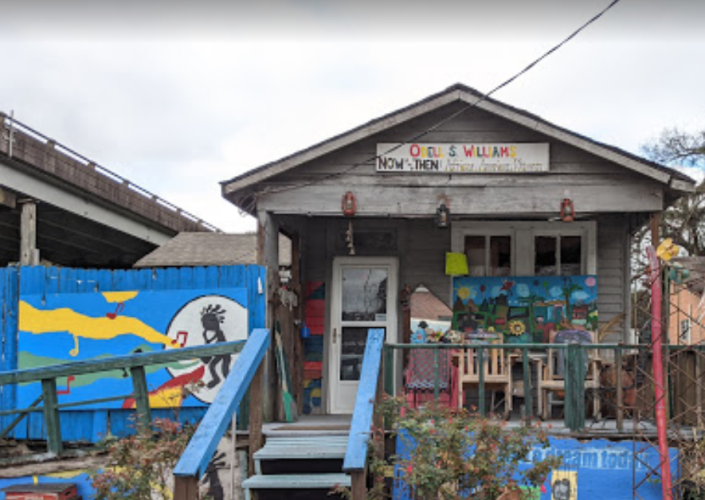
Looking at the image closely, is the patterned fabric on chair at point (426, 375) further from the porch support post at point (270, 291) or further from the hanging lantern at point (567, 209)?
the hanging lantern at point (567, 209)

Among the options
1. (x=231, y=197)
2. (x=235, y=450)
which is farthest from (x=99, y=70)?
(x=235, y=450)

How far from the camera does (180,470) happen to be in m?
5.59

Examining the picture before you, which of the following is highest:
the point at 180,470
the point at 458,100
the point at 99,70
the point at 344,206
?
the point at 99,70

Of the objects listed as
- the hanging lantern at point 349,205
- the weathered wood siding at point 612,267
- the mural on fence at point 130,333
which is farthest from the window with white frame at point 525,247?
the mural on fence at point 130,333

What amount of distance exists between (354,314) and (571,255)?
3.06 m

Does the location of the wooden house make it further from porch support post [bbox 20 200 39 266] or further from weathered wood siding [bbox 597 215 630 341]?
porch support post [bbox 20 200 39 266]

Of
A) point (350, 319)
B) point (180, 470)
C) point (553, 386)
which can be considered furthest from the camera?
point (350, 319)

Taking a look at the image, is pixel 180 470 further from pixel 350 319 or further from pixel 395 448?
pixel 350 319

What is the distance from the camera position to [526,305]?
10.5m

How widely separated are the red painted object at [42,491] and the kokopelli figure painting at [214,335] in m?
1.78

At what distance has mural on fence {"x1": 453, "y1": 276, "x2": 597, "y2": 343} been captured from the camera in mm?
10359

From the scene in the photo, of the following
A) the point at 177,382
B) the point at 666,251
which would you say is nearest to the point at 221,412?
the point at 177,382

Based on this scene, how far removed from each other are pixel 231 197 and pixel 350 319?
8.56 ft

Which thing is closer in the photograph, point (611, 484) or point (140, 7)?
point (140, 7)
